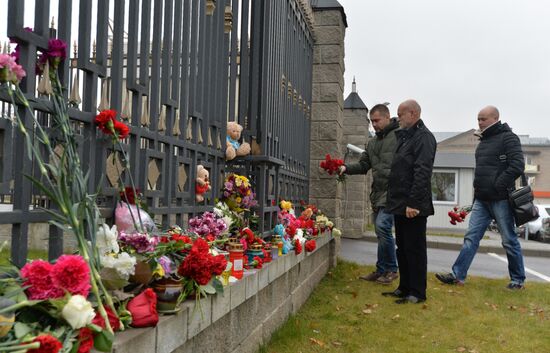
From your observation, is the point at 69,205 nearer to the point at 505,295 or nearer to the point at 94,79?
the point at 94,79

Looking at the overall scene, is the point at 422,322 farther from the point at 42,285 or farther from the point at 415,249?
the point at 42,285

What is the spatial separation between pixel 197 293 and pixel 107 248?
0.53 meters

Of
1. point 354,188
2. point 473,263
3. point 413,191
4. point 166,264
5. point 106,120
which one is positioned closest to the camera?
point 106,120

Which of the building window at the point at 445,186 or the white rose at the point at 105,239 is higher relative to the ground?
the building window at the point at 445,186

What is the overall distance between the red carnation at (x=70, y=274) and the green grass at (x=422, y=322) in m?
2.24

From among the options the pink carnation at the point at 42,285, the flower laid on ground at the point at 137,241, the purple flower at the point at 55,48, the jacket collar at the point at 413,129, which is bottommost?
the pink carnation at the point at 42,285

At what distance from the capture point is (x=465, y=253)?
20.5 ft

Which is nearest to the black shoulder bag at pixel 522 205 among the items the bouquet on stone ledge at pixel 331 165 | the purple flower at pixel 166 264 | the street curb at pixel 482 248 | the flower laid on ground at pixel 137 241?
the bouquet on stone ledge at pixel 331 165

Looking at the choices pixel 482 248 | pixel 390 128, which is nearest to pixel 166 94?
pixel 390 128

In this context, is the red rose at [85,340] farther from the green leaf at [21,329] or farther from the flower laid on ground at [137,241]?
the flower laid on ground at [137,241]

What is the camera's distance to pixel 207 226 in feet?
10.1

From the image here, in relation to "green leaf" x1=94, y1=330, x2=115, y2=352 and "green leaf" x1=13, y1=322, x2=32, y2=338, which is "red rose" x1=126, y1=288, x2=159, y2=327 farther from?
"green leaf" x1=13, y1=322, x2=32, y2=338

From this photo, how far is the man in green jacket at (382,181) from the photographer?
609cm

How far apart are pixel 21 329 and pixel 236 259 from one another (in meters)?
1.73
